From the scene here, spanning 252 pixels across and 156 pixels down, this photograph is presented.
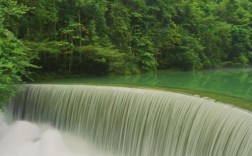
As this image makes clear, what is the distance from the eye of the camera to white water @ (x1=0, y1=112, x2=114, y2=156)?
430 inches

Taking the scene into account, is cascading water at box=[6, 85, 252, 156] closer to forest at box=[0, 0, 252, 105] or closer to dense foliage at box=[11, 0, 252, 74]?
forest at box=[0, 0, 252, 105]

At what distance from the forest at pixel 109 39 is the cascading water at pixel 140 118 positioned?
4.08 feet

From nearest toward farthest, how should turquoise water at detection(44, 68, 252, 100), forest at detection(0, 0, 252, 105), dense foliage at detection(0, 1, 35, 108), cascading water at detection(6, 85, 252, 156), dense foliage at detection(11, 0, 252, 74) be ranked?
1. cascading water at detection(6, 85, 252, 156)
2. dense foliage at detection(0, 1, 35, 108)
3. turquoise water at detection(44, 68, 252, 100)
4. forest at detection(0, 0, 252, 105)
5. dense foliage at detection(11, 0, 252, 74)

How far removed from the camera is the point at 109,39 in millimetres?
20469

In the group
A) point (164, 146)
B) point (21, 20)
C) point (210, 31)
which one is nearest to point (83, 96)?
point (164, 146)

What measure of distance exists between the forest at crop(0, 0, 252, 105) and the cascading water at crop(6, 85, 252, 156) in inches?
49.0

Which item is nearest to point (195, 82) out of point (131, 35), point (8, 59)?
point (131, 35)

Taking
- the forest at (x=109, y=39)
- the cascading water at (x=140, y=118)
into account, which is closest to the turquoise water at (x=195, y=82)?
the forest at (x=109, y=39)

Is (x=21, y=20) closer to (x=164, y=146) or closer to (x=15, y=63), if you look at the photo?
(x=15, y=63)

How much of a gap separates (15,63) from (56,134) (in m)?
2.49

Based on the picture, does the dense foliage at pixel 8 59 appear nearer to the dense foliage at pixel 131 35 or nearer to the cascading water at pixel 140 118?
the cascading water at pixel 140 118

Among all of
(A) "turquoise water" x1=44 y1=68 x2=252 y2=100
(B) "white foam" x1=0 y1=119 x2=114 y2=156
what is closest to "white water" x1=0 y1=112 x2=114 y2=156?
(B) "white foam" x1=0 y1=119 x2=114 y2=156

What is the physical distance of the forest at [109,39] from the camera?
576 inches

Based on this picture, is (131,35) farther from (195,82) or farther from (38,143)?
(38,143)
